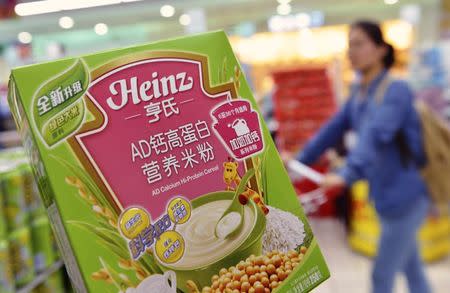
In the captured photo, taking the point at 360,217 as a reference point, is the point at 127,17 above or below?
above

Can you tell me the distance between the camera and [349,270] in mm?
4172

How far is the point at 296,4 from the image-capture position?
7.12 m

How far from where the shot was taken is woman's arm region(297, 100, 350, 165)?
236cm

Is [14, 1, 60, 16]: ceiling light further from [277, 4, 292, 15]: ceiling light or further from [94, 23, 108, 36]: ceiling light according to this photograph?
[277, 4, 292, 15]: ceiling light

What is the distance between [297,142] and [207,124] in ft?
15.6

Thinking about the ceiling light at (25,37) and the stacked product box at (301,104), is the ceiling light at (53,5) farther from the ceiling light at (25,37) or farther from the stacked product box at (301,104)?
the stacked product box at (301,104)

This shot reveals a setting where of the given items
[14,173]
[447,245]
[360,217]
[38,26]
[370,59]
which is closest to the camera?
[14,173]

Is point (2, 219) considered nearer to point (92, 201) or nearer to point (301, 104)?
point (92, 201)

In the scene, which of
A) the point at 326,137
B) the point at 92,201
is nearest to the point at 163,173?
the point at 92,201

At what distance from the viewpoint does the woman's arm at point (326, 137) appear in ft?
7.73

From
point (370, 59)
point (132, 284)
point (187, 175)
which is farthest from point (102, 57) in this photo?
point (370, 59)

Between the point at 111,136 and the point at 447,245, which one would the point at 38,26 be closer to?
the point at 447,245

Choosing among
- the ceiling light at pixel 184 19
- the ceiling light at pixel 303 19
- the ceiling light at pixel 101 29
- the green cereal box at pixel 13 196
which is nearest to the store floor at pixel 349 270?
the green cereal box at pixel 13 196

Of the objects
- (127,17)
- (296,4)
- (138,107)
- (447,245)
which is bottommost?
(447,245)
